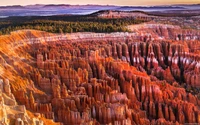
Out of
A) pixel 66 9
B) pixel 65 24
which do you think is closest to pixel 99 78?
pixel 66 9

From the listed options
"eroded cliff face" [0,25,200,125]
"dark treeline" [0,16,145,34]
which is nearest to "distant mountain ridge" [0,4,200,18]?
"dark treeline" [0,16,145,34]

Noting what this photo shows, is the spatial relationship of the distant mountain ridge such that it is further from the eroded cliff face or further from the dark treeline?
the eroded cliff face

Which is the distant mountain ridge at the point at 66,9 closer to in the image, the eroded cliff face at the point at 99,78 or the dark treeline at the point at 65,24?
the dark treeline at the point at 65,24

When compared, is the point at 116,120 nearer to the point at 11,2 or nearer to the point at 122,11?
the point at 11,2

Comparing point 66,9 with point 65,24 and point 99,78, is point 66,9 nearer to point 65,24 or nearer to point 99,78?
point 65,24

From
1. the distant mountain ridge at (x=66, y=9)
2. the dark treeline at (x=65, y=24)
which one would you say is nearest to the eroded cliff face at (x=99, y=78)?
the dark treeline at (x=65, y=24)
